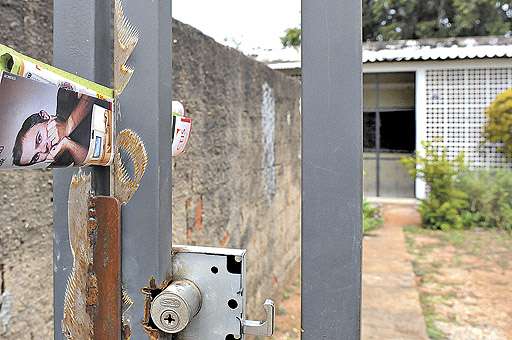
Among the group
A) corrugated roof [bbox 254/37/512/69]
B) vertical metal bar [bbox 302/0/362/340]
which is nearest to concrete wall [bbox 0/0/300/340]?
vertical metal bar [bbox 302/0/362/340]

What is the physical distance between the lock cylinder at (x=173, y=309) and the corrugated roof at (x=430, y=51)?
339 inches

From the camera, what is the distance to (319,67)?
638mm

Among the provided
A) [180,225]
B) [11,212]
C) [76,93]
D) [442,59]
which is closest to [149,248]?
[76,93]

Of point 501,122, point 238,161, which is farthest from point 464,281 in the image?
point 501,122

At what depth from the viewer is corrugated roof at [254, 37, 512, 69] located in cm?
877

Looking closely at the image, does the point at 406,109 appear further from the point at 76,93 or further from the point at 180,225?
the point at 76,93

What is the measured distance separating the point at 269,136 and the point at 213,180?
4.71 ft

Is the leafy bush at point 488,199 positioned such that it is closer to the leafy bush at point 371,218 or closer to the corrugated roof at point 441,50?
the leafy bush at point 371,218

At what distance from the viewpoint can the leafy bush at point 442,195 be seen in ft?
25.9

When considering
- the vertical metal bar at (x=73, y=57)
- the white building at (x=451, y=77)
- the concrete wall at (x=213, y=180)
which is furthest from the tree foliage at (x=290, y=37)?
the vertical metal bar at (x=73, y=57)

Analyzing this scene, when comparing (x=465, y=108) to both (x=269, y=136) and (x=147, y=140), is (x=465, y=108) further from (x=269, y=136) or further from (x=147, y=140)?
(x=147, y=140)

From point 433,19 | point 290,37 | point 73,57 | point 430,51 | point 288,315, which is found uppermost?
point 433,19

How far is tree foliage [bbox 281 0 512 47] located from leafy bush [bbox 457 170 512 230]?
10224mm

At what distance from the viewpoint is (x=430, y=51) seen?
916 centimetres
